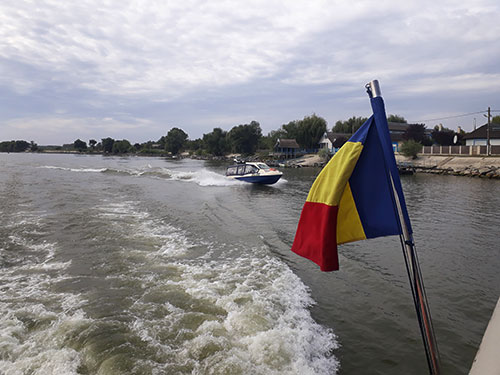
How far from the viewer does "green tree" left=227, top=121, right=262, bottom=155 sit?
345ft

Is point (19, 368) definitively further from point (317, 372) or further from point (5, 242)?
point (5, 242)

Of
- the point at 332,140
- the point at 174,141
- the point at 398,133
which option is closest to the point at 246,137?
the point at 332,140

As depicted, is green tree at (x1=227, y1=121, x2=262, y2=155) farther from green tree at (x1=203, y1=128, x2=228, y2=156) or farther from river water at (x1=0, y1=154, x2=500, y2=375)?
river water at (x1=0, y1=154, x2=500, y2=375)

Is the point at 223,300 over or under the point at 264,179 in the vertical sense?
under

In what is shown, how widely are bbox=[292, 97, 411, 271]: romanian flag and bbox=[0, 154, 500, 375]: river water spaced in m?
2.50

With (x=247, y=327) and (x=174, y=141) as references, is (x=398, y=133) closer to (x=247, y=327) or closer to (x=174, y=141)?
(x=247, y=327)

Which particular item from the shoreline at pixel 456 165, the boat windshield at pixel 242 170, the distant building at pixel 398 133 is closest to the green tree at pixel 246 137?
the distant building at pixel 398 133

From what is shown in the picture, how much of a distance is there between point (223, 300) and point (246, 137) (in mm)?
99925

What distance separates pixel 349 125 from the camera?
334ft

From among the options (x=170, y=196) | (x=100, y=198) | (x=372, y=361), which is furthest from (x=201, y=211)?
(x=372, y=361)

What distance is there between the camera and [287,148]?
9331cm

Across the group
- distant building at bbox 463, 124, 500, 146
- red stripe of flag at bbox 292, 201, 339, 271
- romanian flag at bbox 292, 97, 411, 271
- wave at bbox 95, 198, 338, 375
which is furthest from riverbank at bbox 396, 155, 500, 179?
red stripe of flag at bbox 292, 201, 339, 271

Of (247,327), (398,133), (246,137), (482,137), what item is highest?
(246,137)

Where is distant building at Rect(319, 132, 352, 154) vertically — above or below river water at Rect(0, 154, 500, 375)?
above
